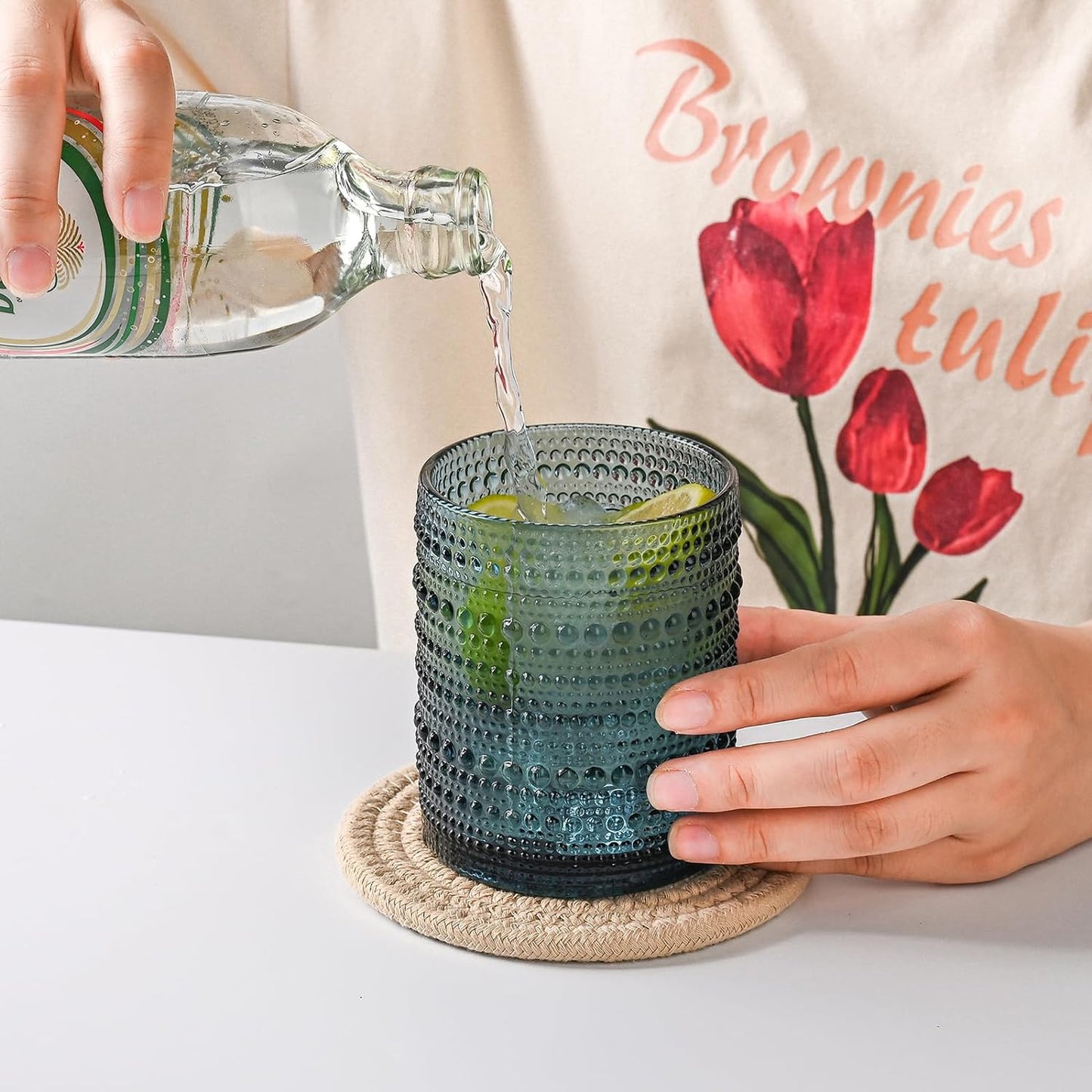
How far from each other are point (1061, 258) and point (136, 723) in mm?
671

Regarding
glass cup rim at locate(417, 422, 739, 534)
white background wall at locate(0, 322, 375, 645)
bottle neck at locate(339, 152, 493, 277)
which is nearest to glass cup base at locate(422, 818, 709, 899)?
glass cup rim at locate(417, 422, 739, 534)

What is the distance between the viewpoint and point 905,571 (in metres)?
0.99

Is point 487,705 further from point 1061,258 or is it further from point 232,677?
point 1061,258

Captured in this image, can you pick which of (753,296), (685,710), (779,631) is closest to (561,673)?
(685,710)

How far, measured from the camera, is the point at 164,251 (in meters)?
0.54

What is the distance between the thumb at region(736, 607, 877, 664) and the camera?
63 cm

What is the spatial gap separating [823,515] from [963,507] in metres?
0.10

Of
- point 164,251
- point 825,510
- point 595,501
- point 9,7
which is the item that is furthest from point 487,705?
point 825,510

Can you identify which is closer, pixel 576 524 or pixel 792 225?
pixel 576 524

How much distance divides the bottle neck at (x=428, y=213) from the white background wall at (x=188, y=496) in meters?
1.11

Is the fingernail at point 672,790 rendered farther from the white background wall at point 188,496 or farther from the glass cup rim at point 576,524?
the white background wall at point 188,496

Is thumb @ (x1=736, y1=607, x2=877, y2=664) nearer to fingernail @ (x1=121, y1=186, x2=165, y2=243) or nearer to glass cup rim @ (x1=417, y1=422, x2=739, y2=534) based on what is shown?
glass cup rim @ (x1=417, y1=422, x2=739, y2=534)

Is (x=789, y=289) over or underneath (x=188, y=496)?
over

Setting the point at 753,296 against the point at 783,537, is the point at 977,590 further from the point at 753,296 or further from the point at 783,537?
the point at 753,296
